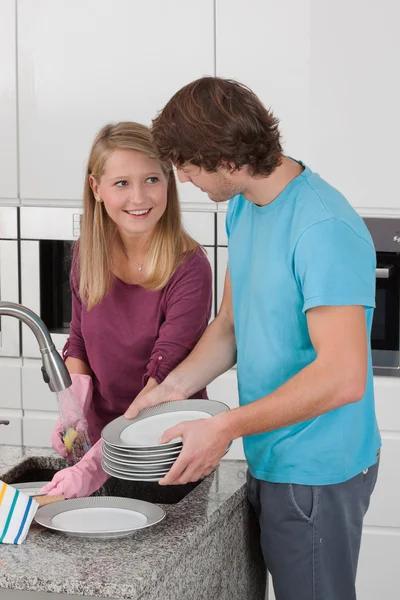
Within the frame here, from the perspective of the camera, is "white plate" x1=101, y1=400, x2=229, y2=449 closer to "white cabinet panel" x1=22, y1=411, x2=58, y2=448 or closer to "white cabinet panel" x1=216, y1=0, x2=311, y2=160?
"white cabinet panel" x1=216, y1=0, x2=311, y2=160

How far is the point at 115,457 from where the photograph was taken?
61.1 inches

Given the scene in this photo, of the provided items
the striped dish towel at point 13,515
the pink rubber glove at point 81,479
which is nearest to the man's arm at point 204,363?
the pink rubber glove at point 81,479

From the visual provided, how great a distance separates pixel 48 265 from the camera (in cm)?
313

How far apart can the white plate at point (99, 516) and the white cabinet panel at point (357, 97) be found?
156cm

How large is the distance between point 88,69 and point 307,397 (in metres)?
1.85

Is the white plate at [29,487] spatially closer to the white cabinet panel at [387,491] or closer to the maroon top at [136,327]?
the maroon top at [136,327]

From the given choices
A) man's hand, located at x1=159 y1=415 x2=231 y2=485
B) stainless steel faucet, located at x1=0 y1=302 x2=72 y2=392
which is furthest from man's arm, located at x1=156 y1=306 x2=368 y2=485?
stainless steel faucet, located at x1=0 y1=302 x2=72 y2=392

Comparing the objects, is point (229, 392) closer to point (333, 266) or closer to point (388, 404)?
point (388, 404)

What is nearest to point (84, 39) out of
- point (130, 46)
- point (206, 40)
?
point (130, 46)

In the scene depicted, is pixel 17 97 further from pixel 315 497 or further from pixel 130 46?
pixel 315 497

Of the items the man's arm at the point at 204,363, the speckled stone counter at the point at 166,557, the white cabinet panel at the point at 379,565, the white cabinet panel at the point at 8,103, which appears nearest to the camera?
the speckled stone counter at the point at 166,557

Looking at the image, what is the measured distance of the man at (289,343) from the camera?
1.45m

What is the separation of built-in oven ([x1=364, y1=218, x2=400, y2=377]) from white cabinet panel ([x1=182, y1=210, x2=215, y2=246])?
0.49 meters

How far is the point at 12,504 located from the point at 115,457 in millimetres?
198
